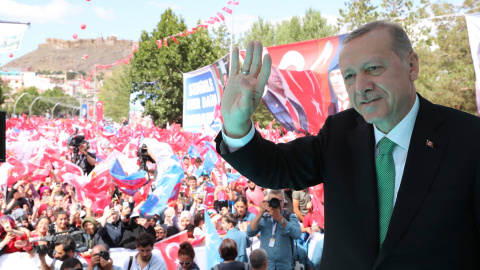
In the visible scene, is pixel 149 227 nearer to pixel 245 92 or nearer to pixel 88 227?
pixel 88 227

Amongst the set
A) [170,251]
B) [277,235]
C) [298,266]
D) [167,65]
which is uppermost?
[167,65]

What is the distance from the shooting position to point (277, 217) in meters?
6.59

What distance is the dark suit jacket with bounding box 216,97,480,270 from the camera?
1527mm

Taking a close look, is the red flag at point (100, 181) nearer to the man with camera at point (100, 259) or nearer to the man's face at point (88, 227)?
the man's face at point (88, 227)

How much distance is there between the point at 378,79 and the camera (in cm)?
164

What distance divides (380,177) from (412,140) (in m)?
0.14

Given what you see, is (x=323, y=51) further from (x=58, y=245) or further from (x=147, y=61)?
(x=147, y=61)

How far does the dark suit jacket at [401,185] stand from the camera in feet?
5.01

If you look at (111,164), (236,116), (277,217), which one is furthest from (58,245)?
(236,116)

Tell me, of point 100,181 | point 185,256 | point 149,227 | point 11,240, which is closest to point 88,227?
point 149,227

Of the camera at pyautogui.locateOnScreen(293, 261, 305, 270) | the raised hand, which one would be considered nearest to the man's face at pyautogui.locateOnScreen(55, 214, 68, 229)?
the camera at pyautogui.locateOnScreen(293, 261, 305, 270)

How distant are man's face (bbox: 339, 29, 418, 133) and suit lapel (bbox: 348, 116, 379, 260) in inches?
2.6

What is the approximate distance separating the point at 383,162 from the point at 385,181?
59 millimetres

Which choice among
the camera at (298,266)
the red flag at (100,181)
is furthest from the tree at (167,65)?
the camera at (298,266)
